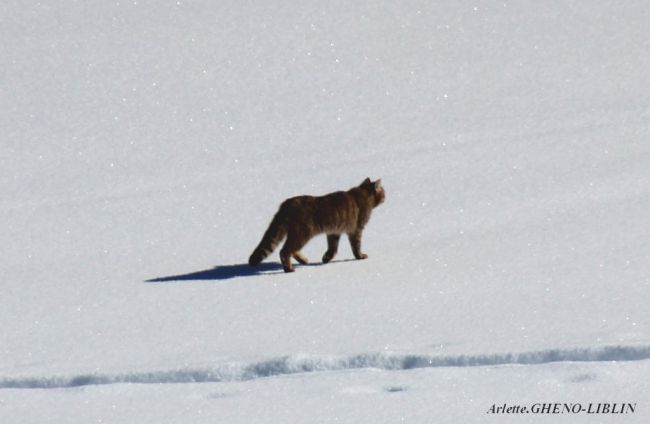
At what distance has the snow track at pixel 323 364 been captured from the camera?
5805mm

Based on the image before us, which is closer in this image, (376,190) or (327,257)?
(327,257)

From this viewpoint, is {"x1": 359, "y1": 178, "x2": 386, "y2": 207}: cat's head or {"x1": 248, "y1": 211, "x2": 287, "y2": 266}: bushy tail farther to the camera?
{"x1": 359, "y1": 178, "x2": 386, "y2": 207}: cat's head

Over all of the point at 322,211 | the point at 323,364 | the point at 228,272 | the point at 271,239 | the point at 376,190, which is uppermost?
the point at 376,190

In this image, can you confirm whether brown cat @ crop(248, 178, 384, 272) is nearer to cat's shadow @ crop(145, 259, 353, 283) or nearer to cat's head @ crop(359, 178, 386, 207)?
cat's shadow @ crop(145, 259, 353, 283)

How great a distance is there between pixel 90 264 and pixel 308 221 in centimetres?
182

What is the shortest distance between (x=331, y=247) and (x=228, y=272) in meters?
0.87

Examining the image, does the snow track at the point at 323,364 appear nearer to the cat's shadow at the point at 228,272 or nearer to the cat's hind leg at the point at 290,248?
the cat's shadow at the point at 228,272

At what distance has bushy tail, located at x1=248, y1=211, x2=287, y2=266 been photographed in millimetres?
8977

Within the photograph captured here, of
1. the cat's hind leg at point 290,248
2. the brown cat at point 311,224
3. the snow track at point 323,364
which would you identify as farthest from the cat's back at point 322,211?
the snow track at point 323,364

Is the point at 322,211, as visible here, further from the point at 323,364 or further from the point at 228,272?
the point at 323,364

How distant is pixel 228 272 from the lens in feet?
29.2

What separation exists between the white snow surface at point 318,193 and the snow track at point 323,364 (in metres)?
0.01

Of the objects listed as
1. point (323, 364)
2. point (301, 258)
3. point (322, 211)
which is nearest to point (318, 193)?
point (301, 258)

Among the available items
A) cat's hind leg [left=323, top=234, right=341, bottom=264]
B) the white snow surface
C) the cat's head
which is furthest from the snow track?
the cat's head
